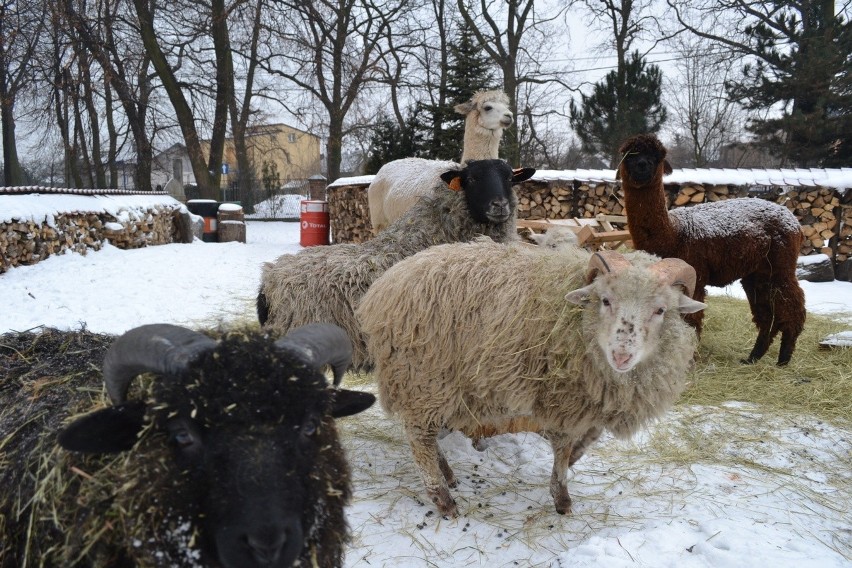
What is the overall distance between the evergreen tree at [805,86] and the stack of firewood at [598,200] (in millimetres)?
10132

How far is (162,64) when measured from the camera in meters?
19.8

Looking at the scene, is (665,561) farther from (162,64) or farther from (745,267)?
(162,64)

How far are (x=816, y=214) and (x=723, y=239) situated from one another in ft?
21.7

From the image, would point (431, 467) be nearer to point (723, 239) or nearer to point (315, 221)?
point (723, 239)

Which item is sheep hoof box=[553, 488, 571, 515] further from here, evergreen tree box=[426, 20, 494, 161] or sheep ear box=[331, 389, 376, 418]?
evergreen tree box=[426, 20, 494, 161]

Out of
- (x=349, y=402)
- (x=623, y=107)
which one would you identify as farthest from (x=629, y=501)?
(x=623, y=107)

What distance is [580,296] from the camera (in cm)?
300

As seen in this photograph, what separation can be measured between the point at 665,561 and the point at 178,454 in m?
2.34

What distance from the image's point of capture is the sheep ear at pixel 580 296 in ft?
9.71

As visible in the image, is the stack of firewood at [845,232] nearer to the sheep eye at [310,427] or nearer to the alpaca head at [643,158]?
the alpaca head at [643,158]

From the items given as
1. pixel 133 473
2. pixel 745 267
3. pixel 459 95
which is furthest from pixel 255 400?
pixel 459 95

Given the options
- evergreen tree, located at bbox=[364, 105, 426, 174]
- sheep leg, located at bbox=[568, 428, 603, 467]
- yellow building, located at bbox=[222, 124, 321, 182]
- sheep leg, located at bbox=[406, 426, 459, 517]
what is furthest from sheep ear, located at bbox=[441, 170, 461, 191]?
yellow building, located at bbox=[222, 124, 321, 182]

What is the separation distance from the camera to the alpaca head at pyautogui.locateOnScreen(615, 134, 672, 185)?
18.2 ft

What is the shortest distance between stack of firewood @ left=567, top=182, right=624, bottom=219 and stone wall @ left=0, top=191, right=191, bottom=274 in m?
10.3
